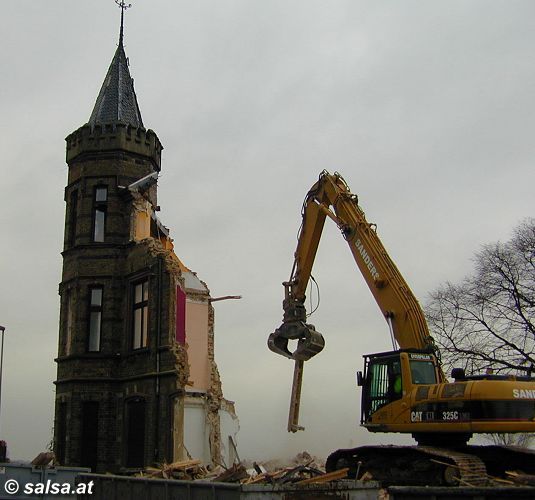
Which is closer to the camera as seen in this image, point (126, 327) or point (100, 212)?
point (126, 327)

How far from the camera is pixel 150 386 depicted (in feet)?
72.4

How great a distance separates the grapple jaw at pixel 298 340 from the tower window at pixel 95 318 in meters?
8.83

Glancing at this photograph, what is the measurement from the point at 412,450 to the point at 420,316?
282 centimetres

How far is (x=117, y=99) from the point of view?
26531mm

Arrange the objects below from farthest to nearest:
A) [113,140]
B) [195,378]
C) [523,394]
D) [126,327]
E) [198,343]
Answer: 1. [113,140]
2. [126,327]
3. [198,343]
4. [195,378]
5. [523,394]

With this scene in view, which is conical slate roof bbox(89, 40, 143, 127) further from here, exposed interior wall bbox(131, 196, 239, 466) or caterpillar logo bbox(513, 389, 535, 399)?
caterpillar logo bbox(513, 389, 535, 399)

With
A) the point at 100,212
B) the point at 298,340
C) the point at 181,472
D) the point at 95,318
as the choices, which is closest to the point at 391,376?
the point at 298,340

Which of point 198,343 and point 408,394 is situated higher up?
point 198,343

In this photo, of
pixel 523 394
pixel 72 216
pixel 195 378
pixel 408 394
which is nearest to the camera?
pixel 523 394

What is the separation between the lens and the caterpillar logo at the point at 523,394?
13.3 metres

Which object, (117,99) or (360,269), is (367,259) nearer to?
(360,269)

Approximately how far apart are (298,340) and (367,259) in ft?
7.94

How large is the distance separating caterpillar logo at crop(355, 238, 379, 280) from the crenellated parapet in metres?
10.9

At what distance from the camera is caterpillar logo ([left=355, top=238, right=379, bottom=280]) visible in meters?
16.3
